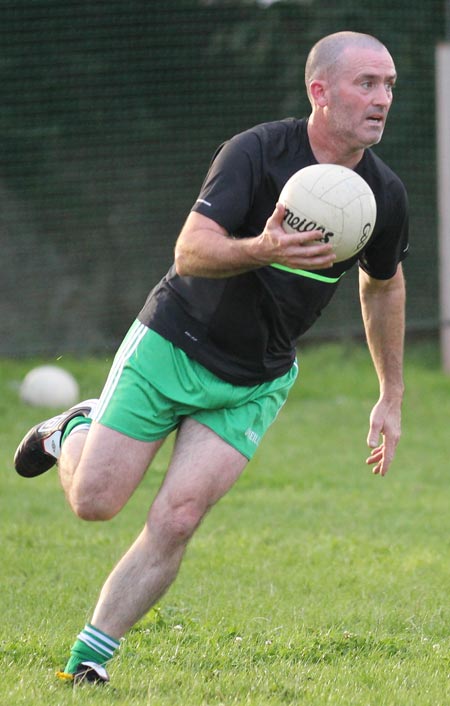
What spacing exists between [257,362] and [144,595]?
986 mm

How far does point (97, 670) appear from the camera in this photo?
14.1 ft

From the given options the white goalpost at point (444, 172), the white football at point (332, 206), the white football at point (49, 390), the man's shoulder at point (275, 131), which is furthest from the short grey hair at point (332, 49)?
the white goalpost at point (444, 172)

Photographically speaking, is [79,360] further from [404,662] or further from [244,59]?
[404,662]

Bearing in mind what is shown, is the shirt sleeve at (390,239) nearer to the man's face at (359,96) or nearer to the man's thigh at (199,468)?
the man's face at (359,96)

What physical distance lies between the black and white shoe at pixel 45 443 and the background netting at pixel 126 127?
7504mm

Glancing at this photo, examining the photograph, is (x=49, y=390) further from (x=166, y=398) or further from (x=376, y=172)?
(x=376, y=172)

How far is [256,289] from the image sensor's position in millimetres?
4633

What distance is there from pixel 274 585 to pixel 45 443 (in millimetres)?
1618

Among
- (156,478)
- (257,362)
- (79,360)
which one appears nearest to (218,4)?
(79,360)

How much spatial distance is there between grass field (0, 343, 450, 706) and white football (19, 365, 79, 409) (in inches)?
6.9

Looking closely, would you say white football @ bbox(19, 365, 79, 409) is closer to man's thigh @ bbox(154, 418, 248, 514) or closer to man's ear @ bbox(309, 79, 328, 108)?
man's thigh @ bbox(154, 418, 248, 514)

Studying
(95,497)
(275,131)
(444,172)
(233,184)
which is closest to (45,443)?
(95,497)

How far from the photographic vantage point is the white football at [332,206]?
406cm

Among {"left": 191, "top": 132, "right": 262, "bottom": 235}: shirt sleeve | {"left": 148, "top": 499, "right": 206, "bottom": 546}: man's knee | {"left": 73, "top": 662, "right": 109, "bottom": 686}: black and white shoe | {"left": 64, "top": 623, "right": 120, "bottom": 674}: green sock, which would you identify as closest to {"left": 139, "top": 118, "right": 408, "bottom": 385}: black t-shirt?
{"left": 191, "top": 132, "right": 262, "bottom": 235}: shirt sleeve
